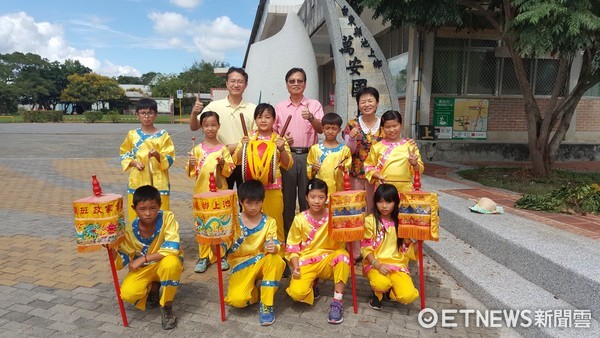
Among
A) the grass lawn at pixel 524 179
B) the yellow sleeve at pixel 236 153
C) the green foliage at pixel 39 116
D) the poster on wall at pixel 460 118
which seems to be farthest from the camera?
the green foliage at pixel 39 116

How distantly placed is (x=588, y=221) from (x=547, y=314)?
1943mm

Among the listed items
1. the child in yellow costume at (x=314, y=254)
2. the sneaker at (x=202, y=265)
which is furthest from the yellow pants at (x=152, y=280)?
the child in yellow costume at (x=314, y=254)

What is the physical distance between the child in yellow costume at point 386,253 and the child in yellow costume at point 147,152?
6.48 feet

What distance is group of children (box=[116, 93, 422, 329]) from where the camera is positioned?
3.08m

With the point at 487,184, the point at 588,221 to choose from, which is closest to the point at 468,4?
the point at 487,184

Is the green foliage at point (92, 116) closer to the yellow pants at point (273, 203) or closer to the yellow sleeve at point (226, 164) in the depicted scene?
the yellow sleeve at point (226, 164)

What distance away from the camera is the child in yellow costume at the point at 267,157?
10.8 feet

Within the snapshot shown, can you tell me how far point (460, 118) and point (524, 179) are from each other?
3912mm

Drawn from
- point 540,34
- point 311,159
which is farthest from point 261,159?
point 540,34

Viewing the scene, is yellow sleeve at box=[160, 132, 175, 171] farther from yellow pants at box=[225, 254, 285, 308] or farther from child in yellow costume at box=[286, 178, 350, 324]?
child in yellow costume at box=[286, 178, 350, 324]

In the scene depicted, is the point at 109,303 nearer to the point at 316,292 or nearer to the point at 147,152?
the point at 147,152

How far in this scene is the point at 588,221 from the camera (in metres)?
4.25

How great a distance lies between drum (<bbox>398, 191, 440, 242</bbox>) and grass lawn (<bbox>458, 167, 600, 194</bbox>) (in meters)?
3.87

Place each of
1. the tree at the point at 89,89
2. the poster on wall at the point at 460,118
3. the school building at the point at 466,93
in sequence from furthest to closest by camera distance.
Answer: the tree at the point at 89,89
the poster on wall at the point at 460,118
the school building at the point at 466,93
